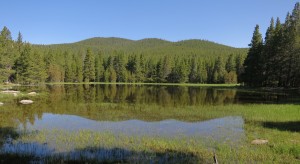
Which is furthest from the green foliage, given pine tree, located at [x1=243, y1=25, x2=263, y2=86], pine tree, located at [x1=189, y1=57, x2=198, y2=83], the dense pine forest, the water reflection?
pine tree, located at [x1=189, y1=57, x2=198, y2=83]

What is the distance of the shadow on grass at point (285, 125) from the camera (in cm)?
2264

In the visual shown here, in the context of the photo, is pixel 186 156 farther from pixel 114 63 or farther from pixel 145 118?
pixel 114 63

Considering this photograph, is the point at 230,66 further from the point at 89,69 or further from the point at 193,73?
the point at 89,69

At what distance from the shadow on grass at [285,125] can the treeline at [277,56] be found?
43955 mm

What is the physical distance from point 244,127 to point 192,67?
138 m

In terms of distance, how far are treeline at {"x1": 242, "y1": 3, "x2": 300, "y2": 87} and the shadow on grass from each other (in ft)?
144

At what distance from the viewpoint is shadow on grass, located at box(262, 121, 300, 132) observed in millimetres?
22641

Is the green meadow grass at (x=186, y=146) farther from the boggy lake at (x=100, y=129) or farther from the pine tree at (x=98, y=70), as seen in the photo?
the pine tree at (x=98, y=70)

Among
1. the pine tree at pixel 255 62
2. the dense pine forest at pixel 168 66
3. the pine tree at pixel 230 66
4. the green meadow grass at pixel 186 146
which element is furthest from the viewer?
the pine tree at pixel 230 66

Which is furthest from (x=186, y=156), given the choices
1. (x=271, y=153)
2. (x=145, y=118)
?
(x=145, y=118)

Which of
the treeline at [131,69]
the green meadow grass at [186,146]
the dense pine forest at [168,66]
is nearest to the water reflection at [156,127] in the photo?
the green meadow grass at [186,146]

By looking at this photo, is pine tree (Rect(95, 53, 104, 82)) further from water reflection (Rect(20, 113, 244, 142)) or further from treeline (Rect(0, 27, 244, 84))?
water reflection (Rect(20, 113, 244, 142))

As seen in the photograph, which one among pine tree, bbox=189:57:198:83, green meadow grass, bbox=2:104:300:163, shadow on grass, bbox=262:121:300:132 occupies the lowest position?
green meadow grass, bbox=2:104:300:163

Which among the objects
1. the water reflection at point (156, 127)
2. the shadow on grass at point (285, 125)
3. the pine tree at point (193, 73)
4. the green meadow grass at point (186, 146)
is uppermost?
the pine tree at point (193, 73)
